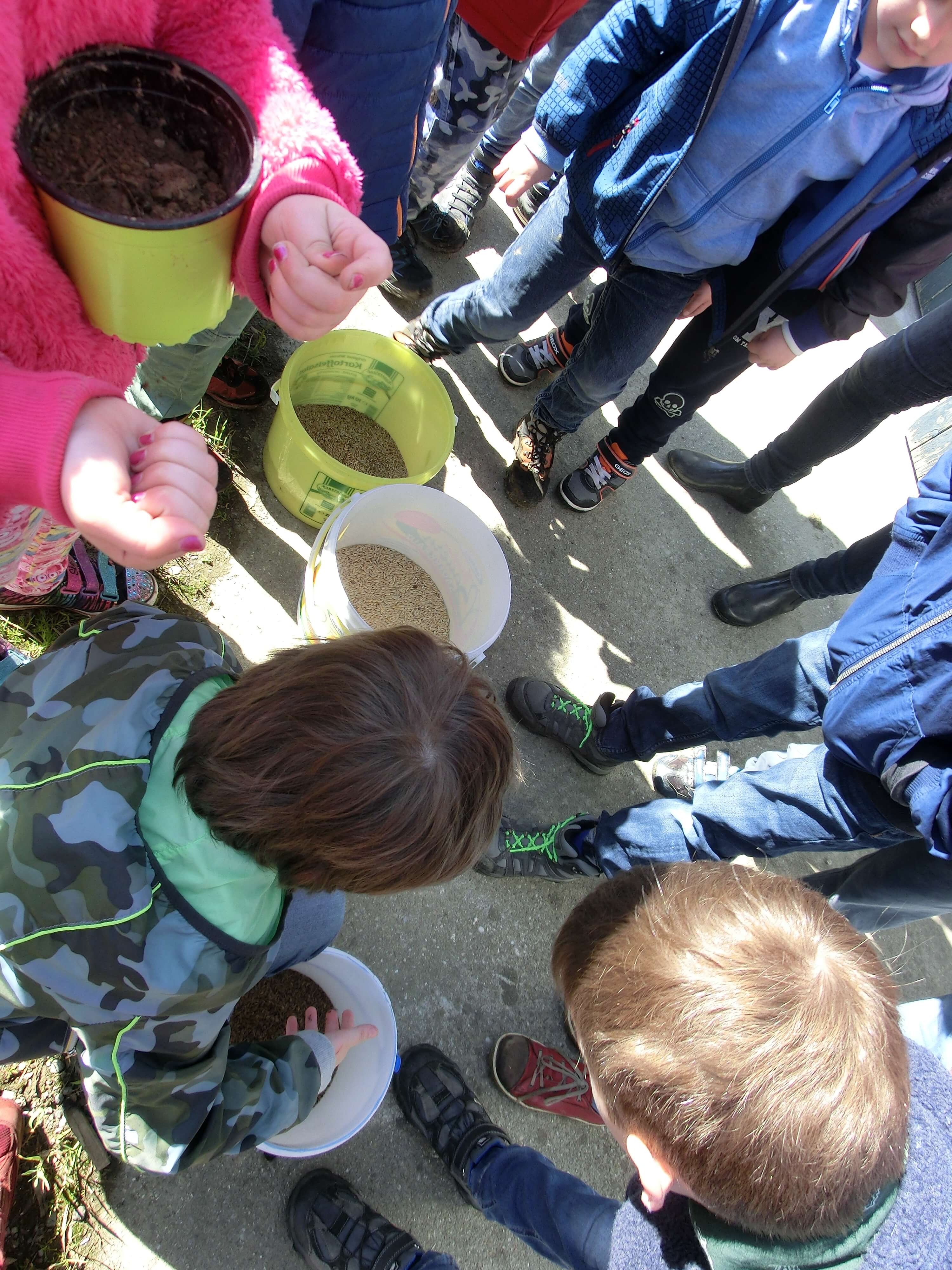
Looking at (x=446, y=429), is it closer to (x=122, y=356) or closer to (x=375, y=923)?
(x=122, y=356)

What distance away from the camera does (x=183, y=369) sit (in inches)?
60.4

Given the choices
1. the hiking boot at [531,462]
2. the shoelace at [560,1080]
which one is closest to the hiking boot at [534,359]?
the hiking boot at [531,462]

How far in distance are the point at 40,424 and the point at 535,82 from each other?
2253 mm

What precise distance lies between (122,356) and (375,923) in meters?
1.39

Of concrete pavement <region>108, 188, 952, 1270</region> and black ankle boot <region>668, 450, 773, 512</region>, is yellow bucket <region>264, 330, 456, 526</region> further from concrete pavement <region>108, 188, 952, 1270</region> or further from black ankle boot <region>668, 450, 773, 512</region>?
black ankle boot <region>668, 450, 773, 512</region>

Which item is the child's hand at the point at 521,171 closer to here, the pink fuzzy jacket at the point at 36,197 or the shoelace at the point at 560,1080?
the pink fuzzy jacket at the point at 36,197

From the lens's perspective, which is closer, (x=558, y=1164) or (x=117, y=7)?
(x=117, y=7)

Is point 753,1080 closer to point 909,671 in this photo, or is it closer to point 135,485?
point 909,671

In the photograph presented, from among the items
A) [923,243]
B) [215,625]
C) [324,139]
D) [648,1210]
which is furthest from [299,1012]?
[923,243]

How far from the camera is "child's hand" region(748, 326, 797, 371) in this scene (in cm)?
179

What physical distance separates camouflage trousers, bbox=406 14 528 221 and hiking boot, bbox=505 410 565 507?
758 millimetres

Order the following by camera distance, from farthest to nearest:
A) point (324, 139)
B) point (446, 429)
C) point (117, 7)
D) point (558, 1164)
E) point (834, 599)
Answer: point (834, 599) → point (446, 429) → point (558, 1164) → point (324, 139) → point (117, 7)

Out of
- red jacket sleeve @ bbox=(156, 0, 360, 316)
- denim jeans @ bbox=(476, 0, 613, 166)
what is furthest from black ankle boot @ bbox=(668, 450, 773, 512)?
red jacket sleeve @ bbox=(156, 0, 360, 316)

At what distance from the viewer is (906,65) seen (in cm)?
123
